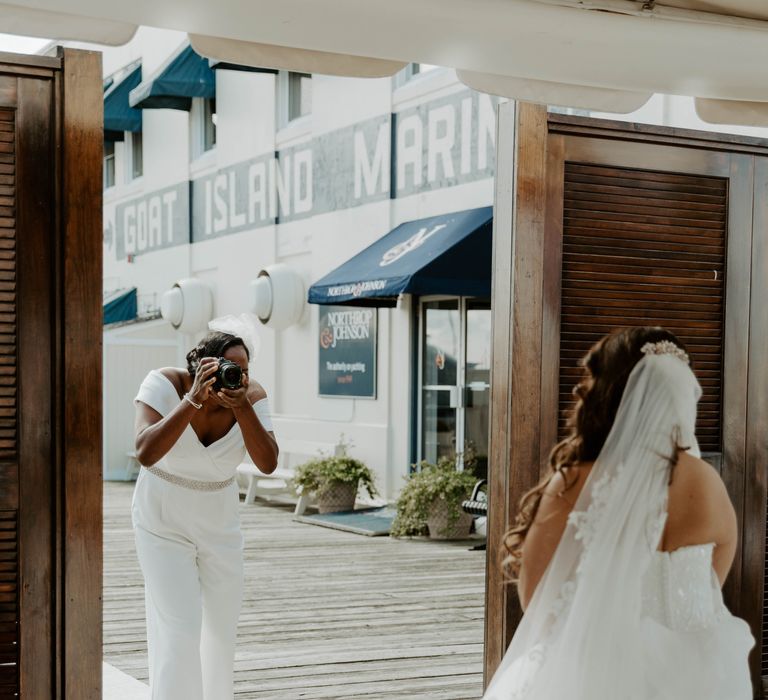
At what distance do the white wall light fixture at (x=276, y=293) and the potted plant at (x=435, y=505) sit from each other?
448 cm

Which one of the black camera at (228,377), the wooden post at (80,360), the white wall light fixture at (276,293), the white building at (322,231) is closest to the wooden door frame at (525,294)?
the black camera at (228,377)

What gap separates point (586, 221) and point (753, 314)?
1.05 m

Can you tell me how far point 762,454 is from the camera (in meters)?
5.90

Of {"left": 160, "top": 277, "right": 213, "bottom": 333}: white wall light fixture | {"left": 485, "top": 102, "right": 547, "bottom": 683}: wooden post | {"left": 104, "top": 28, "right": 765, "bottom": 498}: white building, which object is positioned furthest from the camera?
{"left": 160, "top": 277, "right": 213, "bottom": 333}: white wall light fixture

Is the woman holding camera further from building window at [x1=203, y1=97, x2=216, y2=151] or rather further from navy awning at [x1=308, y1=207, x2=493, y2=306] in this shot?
building window at [x1=203, y1=97, x2=216, y2=151]

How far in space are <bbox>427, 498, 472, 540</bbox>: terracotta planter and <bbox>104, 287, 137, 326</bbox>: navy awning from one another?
11169 mm

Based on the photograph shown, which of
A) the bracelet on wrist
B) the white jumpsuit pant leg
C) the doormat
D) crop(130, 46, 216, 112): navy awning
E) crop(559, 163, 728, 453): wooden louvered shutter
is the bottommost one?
the doormat

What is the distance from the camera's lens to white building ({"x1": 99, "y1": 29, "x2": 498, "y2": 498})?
13.1 m

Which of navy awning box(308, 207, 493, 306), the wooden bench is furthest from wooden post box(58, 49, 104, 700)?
the wooden bench

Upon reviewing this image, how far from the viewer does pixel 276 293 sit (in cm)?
1570

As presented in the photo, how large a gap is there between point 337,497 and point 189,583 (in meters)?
9.03

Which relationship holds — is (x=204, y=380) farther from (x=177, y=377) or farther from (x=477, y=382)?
(x=477, y=382)

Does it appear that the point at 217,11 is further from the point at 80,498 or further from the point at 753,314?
the point at 753,314

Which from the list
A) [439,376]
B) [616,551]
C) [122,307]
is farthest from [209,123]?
[616,551]
